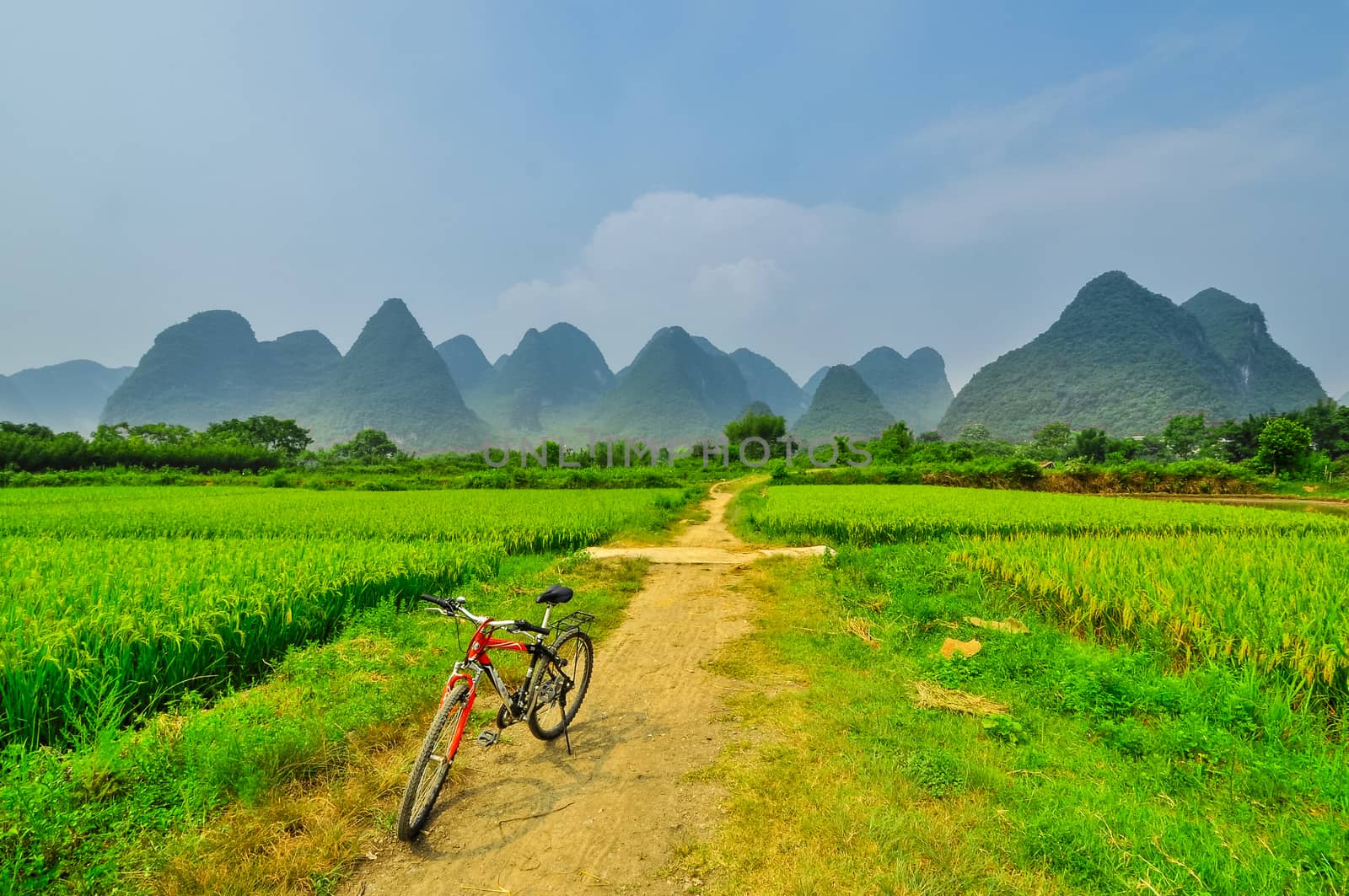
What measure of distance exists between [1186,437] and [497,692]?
289ft

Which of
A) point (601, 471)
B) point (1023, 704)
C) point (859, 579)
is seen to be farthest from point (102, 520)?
point (601, 471)

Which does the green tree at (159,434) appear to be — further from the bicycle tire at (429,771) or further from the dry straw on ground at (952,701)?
the dry straw on ground at (952,701)

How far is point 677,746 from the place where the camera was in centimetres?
420

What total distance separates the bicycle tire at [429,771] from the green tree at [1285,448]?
54.5 m

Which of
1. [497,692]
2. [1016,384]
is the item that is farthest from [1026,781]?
[1016,384]

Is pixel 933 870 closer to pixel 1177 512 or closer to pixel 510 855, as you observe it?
pixel 510 855

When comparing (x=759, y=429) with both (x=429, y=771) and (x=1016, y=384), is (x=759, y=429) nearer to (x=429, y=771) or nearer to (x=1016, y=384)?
(x=429, y=771)

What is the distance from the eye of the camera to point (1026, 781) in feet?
11.4

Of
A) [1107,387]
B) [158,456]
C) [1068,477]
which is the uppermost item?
[1107,387]

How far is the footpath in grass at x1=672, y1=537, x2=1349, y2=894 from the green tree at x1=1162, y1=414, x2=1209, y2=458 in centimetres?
8017

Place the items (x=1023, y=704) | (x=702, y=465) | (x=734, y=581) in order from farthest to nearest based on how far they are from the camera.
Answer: (x=702, y=465) → (x=734, y=581) → (x=1023, y=704)

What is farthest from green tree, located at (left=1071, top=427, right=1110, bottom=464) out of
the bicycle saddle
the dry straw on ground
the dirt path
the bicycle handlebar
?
the bicycle handlebar

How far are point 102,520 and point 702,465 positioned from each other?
49.8 metres

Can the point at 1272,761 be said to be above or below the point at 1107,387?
below
